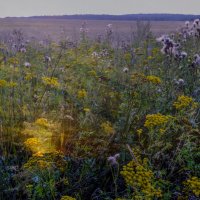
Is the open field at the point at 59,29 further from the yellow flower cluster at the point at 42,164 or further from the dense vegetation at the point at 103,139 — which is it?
the yellow flower cluster at the point at 42,164

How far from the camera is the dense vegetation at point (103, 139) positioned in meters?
3.14

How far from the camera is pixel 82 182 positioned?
3.47 m

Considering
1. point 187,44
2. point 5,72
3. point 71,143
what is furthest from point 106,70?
point 71,143

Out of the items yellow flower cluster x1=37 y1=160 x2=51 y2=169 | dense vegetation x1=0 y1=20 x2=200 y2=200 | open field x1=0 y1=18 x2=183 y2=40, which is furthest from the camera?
open field x1=0 y1=18 x2=183 y2=40

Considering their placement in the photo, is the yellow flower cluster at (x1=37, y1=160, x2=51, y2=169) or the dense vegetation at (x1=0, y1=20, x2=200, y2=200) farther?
the dense vegetation at (x1=0, y1=20, x2=200, y2=200)

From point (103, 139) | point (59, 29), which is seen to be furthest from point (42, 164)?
point (59, 29)

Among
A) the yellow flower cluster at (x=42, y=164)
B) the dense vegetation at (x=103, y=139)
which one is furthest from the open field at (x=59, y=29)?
the yellow flower cluster at (x=42, y=164)

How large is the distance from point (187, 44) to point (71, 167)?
5955mm

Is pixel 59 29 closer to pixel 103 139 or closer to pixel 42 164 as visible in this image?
pixel 103 139

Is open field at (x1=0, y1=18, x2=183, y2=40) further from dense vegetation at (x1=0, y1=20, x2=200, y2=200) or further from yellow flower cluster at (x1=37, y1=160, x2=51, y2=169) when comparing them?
yellow flower cluster at (x1=37, y1=160, x2=51, y2=169)

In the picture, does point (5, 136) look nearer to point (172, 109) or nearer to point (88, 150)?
point (88, 150)

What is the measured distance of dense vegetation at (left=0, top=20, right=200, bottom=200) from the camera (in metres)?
3.14

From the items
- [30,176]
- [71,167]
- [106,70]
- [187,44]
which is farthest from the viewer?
[187,44]

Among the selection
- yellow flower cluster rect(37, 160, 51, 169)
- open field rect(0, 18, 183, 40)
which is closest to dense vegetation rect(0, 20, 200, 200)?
yellow flower cluster rect(37, 160, 51, 169)
